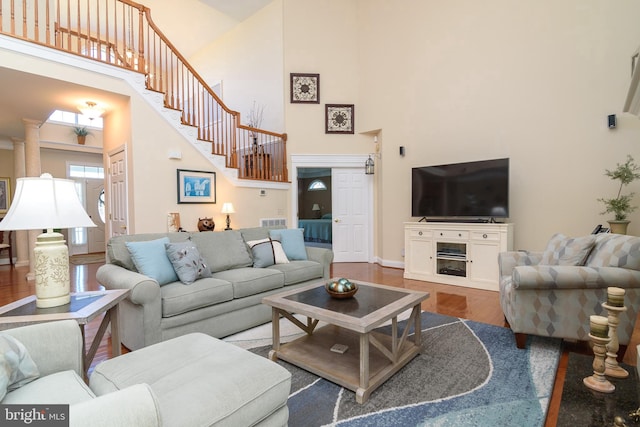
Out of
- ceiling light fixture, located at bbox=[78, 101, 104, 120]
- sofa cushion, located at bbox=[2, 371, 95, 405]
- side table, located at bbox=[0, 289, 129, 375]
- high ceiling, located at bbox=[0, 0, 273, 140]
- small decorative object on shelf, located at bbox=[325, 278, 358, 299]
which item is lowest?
sofa cushion, located at bbox=[2, 371, 95, 405]

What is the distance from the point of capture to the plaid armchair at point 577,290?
2189 mm

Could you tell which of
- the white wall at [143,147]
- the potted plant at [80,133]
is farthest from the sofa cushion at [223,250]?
the potted plant at [80,133]

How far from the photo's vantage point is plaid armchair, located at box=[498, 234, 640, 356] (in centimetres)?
219

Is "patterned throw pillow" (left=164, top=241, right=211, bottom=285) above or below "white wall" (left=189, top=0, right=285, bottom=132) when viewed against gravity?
below

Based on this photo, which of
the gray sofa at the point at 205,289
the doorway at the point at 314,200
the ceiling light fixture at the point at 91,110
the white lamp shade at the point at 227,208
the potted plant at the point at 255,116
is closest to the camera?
the gray sofa at the point at 205,289

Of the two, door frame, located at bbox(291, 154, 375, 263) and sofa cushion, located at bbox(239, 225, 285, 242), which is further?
door frame, located at bbox(291, 154, 375, 263)

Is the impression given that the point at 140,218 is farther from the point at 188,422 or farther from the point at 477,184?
the point at 477,184

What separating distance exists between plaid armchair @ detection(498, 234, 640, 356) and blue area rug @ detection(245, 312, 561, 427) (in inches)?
9.4

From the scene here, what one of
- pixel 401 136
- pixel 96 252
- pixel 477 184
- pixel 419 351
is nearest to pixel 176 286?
pixel 419 351

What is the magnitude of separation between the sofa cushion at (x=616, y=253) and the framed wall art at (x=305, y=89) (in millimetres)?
5177

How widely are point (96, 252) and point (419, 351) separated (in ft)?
29.9

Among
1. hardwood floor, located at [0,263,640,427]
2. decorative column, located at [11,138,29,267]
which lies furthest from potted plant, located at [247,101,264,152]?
decorative column, located at [11,138,29,267]

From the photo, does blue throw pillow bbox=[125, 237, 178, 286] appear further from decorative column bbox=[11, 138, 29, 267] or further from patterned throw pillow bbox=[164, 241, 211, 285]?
decorative column bbox=[11, 138, 29, 267]

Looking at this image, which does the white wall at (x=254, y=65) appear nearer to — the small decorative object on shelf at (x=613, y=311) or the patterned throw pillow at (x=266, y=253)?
the patterned throw pillow at (x=266, y=253)
